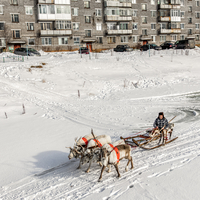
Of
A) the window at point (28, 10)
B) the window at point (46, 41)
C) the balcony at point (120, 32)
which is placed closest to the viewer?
the window at point (28, 10)

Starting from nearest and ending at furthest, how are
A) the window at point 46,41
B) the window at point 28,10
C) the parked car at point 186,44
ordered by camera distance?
1. the parked car at point 186,44
2. the window at point 28,10
3. the window at point 46,41

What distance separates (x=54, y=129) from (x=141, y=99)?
833 centimetres

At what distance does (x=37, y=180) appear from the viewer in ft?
25.9

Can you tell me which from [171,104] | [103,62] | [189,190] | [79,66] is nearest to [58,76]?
[79,66]

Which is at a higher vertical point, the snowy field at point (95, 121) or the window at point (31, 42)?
the window at point (31, 42)

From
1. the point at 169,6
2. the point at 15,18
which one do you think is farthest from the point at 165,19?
the point at 15,18

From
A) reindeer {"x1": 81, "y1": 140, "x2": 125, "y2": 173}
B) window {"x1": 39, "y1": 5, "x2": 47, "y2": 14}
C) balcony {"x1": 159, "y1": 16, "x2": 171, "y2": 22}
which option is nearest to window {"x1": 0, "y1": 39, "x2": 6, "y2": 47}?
window {"x1": 39, "y1": 5, "x2": 47, "y2": 14}

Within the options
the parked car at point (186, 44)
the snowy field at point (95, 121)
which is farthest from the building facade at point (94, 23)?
the snowy field at point (95, 121)

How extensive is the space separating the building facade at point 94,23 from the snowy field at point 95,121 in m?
17.5

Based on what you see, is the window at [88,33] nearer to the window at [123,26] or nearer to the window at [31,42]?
the window at [123,26]

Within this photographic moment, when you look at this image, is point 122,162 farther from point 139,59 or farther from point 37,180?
point 139,59

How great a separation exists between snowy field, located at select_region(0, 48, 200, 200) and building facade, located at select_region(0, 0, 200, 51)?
1746cm

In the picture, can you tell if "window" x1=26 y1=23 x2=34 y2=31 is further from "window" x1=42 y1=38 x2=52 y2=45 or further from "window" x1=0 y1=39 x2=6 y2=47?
"window" x1=0 y1=39 x2=6 y2=47

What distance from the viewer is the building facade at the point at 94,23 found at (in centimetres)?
4228
